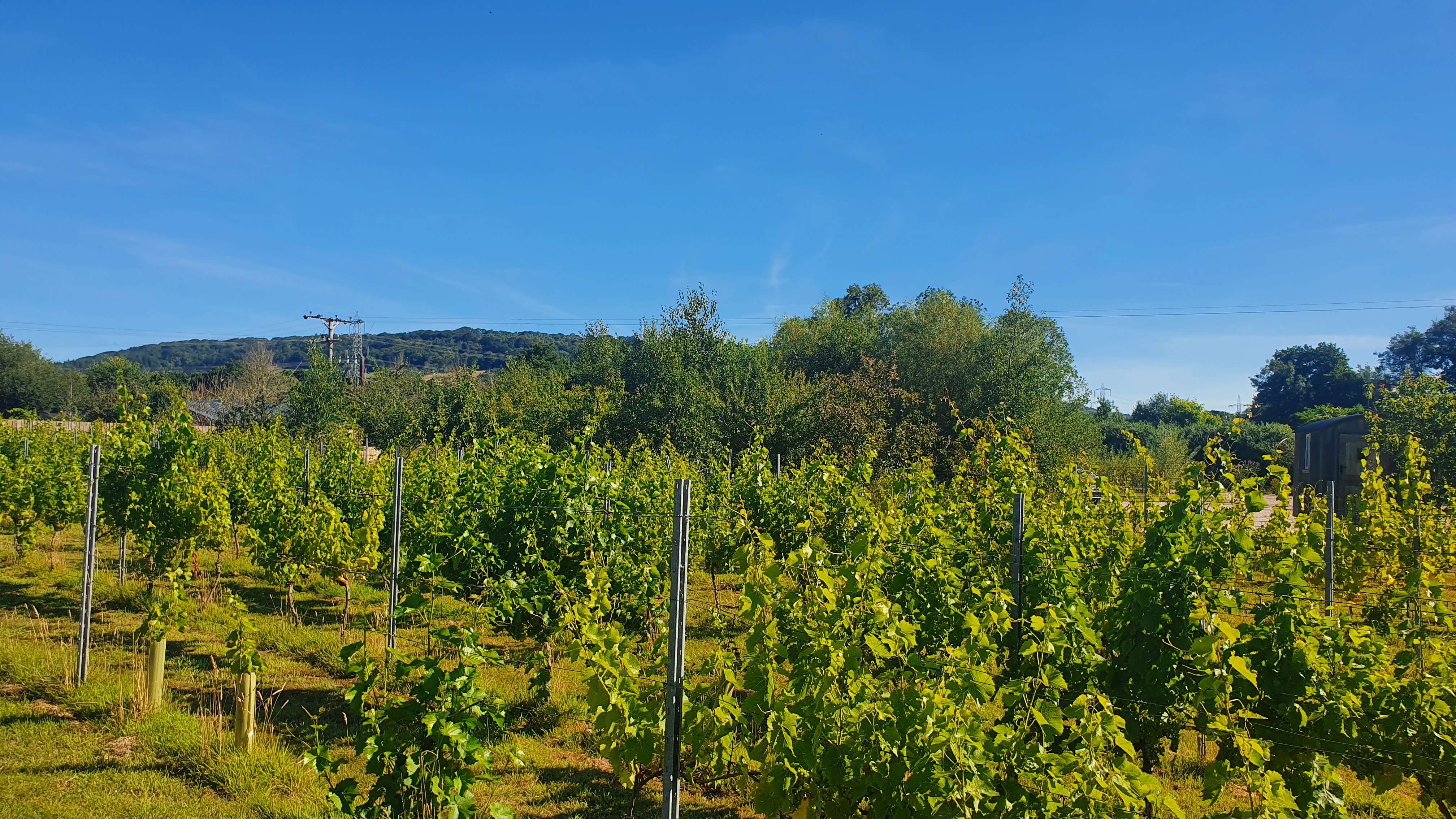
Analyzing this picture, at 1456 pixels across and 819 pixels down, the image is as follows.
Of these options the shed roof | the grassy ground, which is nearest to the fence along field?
the grassy ground

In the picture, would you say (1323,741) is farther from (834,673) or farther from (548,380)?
(548,380)

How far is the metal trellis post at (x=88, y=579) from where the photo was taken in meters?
5.91

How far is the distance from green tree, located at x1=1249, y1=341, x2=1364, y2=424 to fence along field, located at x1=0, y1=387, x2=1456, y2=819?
61955 millimetres

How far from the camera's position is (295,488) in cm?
886

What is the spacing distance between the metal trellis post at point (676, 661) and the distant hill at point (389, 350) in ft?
284

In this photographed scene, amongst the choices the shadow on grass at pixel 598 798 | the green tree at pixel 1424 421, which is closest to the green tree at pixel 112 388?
the shadow on grass at pixel 598 798

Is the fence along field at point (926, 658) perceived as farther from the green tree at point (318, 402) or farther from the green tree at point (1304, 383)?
the green tree at point (1304, 383)

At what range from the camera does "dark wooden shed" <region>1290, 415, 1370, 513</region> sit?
19.6m

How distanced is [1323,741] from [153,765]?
247 inches

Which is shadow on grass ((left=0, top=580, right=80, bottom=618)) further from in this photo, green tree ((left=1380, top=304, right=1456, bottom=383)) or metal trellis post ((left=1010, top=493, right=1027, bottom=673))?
green tree ((left=1380, top=304, right=1456, bottom=383))

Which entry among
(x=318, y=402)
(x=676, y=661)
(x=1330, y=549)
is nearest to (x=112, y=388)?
(x=318, y=402)

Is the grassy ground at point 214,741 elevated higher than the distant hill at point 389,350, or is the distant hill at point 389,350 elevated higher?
the distant hill at point 389,350

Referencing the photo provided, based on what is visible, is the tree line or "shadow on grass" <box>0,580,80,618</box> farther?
the tree line

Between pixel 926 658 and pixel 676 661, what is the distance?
187 cm
